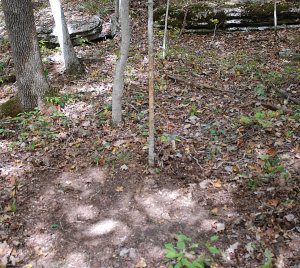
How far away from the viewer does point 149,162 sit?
4.25 metres

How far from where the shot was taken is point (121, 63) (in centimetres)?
464

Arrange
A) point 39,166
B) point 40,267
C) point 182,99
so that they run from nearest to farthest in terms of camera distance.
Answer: point 40,267 < point 39,166 < point 182,99

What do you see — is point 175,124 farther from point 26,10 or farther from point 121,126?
point 26,10

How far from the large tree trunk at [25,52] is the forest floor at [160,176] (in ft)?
1.45

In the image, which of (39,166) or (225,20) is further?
(225,20)

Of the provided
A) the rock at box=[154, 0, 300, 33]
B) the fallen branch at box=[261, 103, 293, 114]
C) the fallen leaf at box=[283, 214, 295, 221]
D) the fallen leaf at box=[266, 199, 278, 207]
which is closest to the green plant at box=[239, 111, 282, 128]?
the fallen branch at box=[261, 103, 293, 114]

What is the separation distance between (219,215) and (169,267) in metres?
1.08

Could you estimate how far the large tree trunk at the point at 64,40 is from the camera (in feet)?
Result: 22.6

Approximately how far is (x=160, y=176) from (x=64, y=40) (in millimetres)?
5395

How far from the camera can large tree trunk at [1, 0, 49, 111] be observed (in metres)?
5.07

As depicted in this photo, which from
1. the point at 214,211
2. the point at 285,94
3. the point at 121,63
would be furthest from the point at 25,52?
the point at 285,94

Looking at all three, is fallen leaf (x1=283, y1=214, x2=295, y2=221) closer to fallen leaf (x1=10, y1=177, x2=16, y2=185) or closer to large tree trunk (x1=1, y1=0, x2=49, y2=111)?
fallen leaf (x1=10, y1=177, x2=16, y2=185)

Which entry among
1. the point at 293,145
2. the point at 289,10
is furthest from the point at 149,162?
the point at 289,10

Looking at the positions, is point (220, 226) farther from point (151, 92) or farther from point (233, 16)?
point (233, 16)
